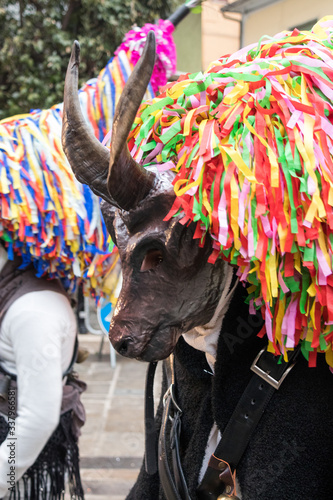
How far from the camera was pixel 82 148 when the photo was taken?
851 mm

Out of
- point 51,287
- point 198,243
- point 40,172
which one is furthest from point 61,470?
point 198,243

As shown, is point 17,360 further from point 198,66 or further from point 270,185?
point 198,66

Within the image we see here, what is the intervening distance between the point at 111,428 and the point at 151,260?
3.27 m

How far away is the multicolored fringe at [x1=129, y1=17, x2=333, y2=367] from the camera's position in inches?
31.0

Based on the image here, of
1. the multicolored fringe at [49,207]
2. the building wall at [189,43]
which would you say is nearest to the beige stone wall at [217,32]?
the building wall at [189,43]

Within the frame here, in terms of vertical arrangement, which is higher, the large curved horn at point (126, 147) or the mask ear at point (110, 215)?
the large curved horn at point (126, 147)

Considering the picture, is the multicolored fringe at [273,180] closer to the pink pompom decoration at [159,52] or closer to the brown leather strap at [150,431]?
the brown leather strap at [150,431]

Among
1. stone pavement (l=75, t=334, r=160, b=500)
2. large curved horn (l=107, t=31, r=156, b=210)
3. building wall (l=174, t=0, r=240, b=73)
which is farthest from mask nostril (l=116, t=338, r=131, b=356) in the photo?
stone pavement (l=75, t=334, r=160, b=500)

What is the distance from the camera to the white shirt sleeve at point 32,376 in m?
1.57

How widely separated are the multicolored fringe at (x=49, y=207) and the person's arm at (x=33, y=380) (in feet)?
0.58

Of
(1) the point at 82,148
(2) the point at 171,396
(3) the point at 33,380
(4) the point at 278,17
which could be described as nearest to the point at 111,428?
(3) the point at 33,380

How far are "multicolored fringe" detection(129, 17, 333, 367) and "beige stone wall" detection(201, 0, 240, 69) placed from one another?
2.35 metres

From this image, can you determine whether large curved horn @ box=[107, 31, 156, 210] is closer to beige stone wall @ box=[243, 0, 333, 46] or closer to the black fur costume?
the black fur costume

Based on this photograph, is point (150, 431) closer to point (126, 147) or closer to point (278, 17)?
point (126, 147)
